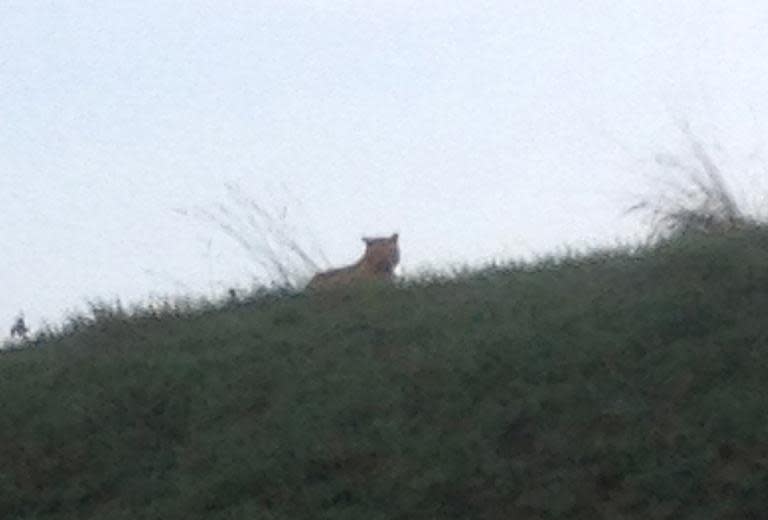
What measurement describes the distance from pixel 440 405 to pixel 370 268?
16.8 ft

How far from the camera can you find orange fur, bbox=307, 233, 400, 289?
15.0m

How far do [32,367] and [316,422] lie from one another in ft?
10.8

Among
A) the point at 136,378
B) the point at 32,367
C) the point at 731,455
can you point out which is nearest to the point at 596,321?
the point at 731,455

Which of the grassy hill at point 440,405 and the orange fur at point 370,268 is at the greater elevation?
the orange fur at point 370,268

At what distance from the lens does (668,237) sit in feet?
46.7

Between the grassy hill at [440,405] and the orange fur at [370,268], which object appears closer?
the grassy hill at [440,405]

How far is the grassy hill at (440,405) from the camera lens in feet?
33.4

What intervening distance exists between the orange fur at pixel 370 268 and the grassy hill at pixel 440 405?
1.02 meters

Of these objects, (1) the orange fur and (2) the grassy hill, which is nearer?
(2) the grassy hill

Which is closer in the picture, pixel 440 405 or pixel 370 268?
pixel 440 405

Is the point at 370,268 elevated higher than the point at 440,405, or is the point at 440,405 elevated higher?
the point at 370,268

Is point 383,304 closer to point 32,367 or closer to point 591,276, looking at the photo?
point 591,276

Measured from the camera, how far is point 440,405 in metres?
11.2

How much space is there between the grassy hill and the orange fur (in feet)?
3.36
